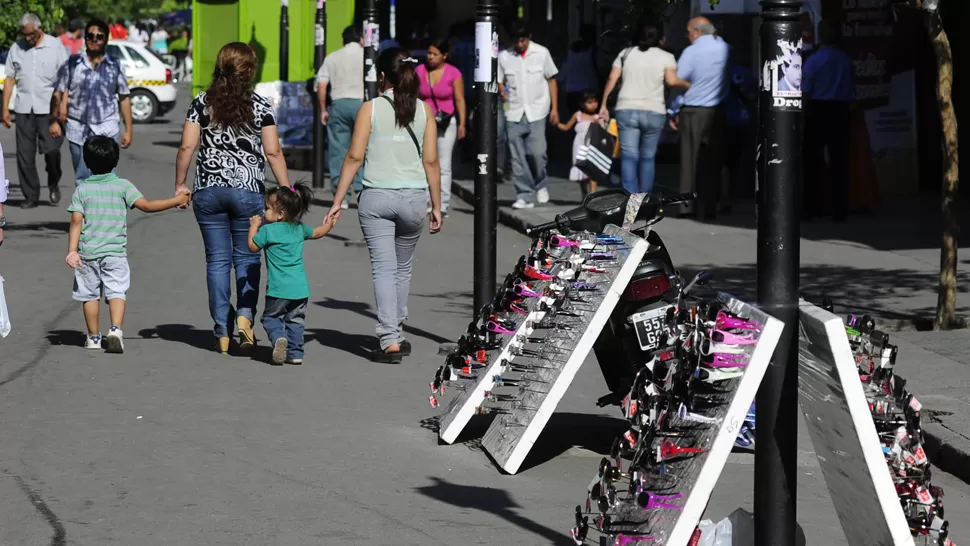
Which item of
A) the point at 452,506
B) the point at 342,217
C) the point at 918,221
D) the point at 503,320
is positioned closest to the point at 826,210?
the point at 918,221

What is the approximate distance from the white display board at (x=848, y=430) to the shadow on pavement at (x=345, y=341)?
5.21 m

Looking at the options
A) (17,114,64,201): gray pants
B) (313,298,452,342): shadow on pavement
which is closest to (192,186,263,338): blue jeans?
(313,298,452,342): shadow on pavement

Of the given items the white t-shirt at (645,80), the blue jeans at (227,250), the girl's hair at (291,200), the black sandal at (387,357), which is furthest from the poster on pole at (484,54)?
the white t-shirt at (645,80)

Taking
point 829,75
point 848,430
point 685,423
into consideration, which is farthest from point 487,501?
point 829,75

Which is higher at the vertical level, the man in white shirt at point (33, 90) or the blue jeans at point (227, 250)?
the man in white shirt at point (33, 90)

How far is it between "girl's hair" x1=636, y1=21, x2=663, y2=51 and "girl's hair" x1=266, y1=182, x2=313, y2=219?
6820 mm

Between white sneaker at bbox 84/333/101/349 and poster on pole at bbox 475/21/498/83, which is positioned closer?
A: poster on pole at bbox 475/21/498/83

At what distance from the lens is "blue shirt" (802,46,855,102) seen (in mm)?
15469

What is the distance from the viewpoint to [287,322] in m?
9.23

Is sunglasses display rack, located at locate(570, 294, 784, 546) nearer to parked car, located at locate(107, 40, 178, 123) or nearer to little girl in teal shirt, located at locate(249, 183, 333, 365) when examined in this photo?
little girl in teal shirt, located at locate(249, 183, 333, 365)

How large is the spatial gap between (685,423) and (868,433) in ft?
2.15

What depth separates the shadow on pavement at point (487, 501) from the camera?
5.75 metres

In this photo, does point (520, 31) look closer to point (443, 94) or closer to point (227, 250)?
point (443, 94)

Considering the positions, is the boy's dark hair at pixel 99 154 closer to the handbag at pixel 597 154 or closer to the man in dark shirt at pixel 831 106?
the handbag at pixel 597 154
